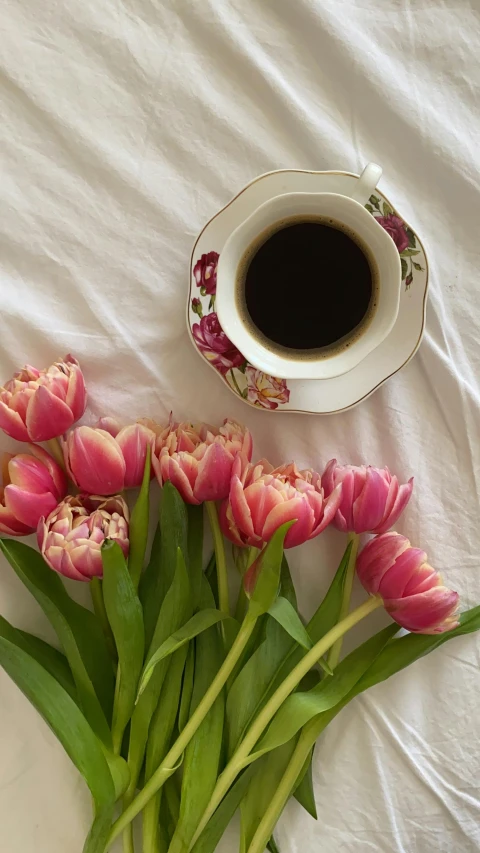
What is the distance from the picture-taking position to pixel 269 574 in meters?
0.52

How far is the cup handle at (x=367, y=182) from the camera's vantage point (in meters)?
0.55

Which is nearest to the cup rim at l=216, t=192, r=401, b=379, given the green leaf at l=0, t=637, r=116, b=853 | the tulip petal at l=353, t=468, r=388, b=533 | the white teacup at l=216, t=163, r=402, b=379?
the white teacup at l=216, t=163, r=402, b=379

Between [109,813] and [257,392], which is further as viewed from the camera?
[257,392]

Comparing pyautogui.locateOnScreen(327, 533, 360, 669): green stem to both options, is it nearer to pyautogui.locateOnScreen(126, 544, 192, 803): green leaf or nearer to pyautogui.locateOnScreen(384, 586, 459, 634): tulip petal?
pyautogui.locateOnScreen(384, 586, 459, 634): tulip petal

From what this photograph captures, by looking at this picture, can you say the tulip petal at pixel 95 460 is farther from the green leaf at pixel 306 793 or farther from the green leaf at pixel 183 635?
the green leaf at pixel 306 793

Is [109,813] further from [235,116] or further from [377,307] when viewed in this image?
[235,116]

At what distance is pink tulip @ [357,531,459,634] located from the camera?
552 mm

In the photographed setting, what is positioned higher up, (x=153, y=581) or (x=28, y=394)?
(x=28, y=394)

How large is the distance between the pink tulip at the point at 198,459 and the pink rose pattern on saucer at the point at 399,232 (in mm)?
232

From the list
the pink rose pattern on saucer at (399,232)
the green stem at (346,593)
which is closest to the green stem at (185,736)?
the green stem at (346,593)

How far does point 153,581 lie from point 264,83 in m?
0.51

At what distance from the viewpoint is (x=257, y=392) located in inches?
25.4

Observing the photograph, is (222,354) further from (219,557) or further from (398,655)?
(398,655)

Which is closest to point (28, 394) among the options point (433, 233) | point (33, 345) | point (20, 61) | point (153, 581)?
point (33, 345)
